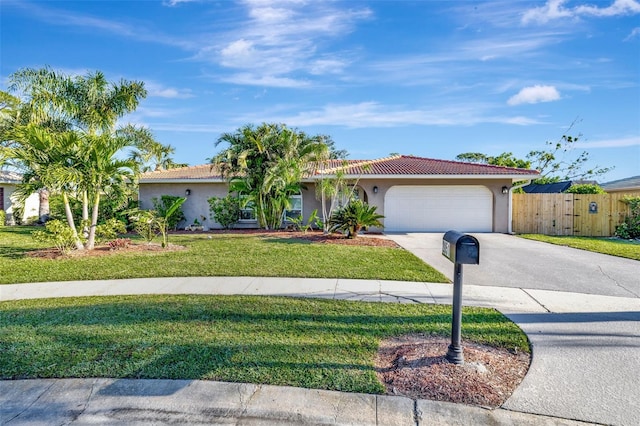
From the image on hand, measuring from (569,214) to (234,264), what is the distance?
16.5 meters

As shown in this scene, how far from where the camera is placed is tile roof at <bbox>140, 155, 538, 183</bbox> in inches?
641

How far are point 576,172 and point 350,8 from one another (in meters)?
37.7

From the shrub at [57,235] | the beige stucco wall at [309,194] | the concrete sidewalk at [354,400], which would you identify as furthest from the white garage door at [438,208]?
the concrete sidewalk at [354,400]

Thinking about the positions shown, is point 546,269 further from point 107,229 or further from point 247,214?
point 247,214

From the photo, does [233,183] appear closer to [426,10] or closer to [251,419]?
[426,10]

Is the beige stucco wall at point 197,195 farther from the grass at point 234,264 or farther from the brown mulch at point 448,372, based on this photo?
the brown mulch at point 448,372

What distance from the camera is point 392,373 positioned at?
11.2 feet

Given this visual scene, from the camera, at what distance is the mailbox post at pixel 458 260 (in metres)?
3.40

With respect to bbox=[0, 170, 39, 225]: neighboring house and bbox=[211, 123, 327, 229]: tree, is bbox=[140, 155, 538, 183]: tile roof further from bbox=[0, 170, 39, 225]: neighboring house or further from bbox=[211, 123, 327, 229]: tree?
bbox=[0, 170, 39, 225]: neighboring house

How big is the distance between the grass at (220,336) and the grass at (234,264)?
192cm

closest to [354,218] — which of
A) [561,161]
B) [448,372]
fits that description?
[448,372]

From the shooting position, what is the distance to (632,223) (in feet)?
51.7

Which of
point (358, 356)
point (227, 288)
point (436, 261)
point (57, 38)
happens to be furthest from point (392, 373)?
point (57, 38)

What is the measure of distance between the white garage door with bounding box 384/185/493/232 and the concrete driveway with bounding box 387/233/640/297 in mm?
4539
